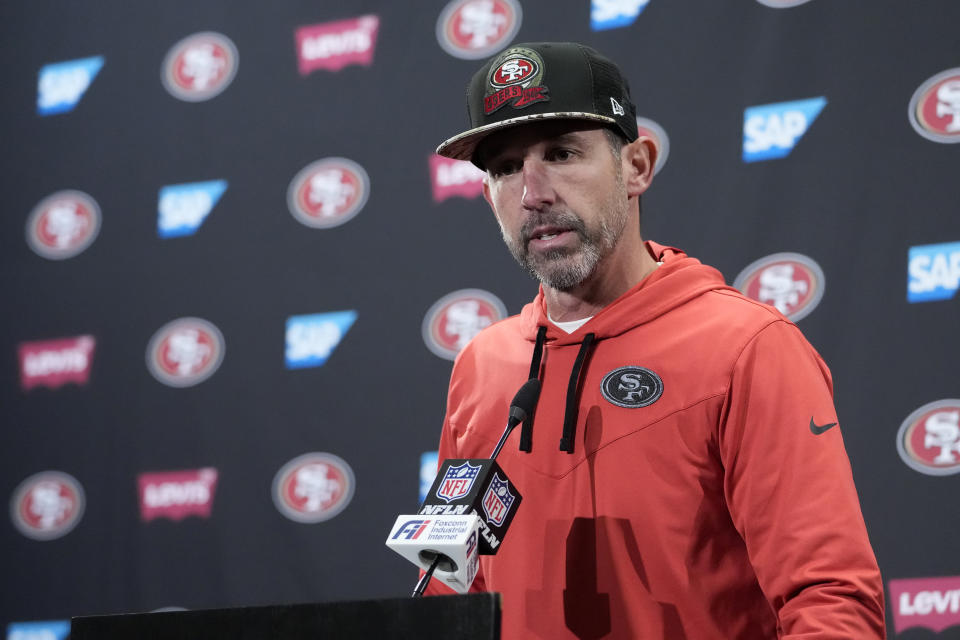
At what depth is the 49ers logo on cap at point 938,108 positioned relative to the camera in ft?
6.66

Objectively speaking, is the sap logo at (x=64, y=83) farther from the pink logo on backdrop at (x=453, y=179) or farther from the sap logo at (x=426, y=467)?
the sap logo at (x=426, y=467)

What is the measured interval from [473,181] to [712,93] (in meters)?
0.60

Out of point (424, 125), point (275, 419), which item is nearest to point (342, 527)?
point (275, 419)

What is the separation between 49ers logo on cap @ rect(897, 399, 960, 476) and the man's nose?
3.61 feet

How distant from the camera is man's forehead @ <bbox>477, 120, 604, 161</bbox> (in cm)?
127

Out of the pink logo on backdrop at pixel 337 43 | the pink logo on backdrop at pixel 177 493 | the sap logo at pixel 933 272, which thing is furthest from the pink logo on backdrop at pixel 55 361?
the sap logo at pixel 933 272

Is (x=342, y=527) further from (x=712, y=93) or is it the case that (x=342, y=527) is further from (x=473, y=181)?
(x=712, y=93)

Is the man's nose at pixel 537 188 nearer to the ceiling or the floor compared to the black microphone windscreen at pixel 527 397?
nearer to the ceiling

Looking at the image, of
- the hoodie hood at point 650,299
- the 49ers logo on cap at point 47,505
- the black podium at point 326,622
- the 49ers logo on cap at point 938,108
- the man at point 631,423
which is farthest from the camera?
the 49ers logo on cap at point 47,505

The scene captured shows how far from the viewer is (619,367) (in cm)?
126

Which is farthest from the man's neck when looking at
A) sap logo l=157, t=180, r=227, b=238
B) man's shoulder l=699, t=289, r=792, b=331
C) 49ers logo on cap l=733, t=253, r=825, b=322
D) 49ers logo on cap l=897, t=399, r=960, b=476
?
sap logo l=157, t=180, r=227, b=238

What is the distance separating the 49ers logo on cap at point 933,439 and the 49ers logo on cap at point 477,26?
1.29 metres

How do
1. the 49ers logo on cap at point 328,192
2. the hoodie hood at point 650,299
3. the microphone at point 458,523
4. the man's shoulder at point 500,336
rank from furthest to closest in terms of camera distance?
the 49ers logo on cap at point 328,192 → the man's shoulder at point 500,336 → the hoodie hood at point 650,299 → the microphone at point 458,523

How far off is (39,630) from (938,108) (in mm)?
2527
